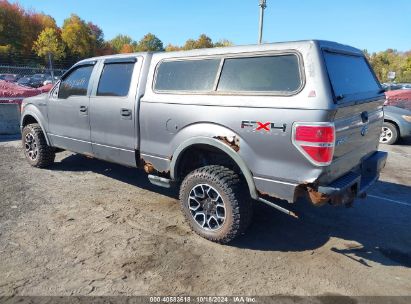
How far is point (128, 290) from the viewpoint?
9.69 ft

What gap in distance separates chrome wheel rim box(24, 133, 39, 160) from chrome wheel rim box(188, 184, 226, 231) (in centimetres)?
366

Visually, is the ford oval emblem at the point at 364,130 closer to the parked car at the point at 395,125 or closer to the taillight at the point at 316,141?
the taillight at the point at 316,141

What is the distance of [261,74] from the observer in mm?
3393

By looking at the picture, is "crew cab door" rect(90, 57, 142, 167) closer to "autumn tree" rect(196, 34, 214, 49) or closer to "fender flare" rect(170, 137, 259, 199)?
"fender flare" rect(170, 137, 259, 199)

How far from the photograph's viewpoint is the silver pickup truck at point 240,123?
3.06 metres

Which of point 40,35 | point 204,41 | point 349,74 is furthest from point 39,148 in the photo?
point 204,41

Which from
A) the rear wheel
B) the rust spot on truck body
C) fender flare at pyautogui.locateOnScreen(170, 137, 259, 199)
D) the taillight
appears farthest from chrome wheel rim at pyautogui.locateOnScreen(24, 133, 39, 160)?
the rear wheel

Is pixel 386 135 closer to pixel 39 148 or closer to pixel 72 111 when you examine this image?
pixel 72 111

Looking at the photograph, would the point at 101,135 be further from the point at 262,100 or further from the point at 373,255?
the point at 373,255

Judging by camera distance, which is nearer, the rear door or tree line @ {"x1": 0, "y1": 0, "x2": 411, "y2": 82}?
the rear door

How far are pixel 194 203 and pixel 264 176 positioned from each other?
3.20ft

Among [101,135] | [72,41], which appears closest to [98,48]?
[72,41]

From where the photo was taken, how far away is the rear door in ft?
10.3

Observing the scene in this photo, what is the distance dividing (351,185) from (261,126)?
104cm
